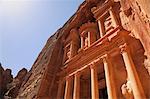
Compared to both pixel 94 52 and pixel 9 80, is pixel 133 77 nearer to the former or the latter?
pixel 94 52

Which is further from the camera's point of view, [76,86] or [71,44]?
[71,44]

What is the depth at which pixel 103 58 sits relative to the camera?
8.03m

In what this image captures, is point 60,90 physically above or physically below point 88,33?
below

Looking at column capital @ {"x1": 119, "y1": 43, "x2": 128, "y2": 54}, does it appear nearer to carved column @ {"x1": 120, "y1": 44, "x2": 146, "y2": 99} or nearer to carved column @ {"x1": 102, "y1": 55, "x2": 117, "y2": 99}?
carved column @ {"x1": 120, "y1": 44, "x2": 146, "y2": 99}

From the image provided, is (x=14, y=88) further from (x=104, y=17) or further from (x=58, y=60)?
(x=104, y=17)

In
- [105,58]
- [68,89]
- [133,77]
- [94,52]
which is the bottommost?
[133,77]

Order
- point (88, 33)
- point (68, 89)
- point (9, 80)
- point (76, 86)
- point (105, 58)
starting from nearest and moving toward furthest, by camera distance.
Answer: point (105, 58) < point (76, 86) < point (68, 89) < point (88, 33) < point (9, 80)

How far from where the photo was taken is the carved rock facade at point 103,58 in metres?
6.16

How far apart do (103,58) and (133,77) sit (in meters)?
2.09

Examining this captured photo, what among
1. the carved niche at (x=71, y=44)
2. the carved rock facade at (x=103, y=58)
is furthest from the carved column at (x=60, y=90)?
the carved niche at (x=71, y=44)

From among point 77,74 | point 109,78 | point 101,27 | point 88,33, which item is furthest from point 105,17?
point 109,78

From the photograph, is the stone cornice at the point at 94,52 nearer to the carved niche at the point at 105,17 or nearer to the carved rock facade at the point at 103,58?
the carved rock facade at the point at 103,58

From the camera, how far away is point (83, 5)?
13.0 m

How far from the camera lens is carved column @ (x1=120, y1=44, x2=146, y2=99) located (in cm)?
556
